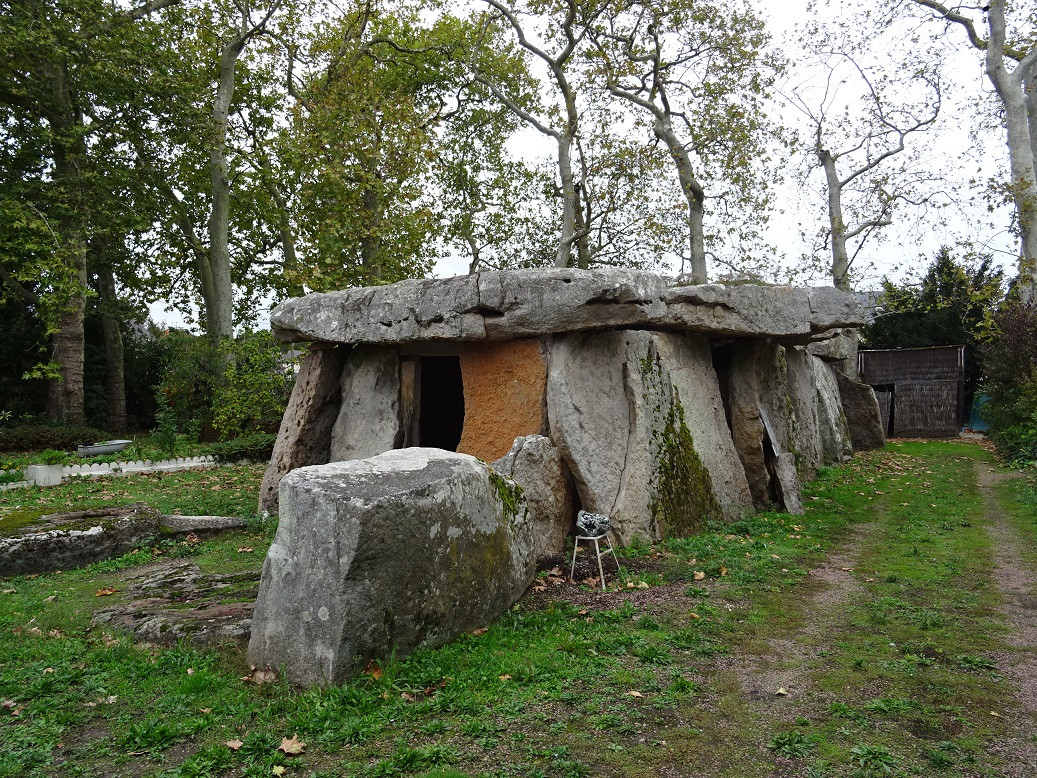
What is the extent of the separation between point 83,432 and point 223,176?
814 cm

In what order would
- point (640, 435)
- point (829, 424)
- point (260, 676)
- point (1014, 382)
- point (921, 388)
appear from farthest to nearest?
point (921, 388), point (1014, 382), point (829, 424), point (640, 435), point (260, 676)

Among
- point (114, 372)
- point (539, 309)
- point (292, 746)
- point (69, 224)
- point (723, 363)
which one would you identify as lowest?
point (292, 746)

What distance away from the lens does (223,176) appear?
20703 millimetres

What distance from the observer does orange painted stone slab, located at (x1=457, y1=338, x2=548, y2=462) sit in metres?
8.91

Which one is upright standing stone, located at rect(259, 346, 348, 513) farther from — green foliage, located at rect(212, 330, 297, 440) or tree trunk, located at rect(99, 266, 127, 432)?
tree trunk, located at rect(99, 266, 127, 432)

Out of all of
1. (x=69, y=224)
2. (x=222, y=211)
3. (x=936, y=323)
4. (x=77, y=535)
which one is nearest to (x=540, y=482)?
(x=77, y=535)

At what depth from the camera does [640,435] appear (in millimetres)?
8969

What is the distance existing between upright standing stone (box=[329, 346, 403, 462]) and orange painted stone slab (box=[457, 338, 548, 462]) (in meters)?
1.34

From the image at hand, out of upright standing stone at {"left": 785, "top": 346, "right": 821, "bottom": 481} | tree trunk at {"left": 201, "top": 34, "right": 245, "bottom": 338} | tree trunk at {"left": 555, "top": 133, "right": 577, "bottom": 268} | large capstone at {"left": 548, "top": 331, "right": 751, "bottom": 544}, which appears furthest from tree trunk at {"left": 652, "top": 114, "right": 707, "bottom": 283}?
tree trunk at {"left": 201, "top": 34, "right": 245, "bottom": 338}

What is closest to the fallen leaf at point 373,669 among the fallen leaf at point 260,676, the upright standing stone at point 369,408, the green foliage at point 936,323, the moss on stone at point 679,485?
the fallen leaf at point 260,676

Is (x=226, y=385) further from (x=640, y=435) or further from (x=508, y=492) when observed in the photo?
(x=508, y=492)

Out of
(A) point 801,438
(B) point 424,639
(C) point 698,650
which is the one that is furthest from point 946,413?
(B) point 424,639

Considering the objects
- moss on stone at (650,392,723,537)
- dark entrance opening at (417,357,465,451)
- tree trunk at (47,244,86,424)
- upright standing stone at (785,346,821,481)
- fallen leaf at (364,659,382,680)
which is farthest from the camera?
tree trunk at (47,244,86,424)

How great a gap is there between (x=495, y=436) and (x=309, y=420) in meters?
3.10
